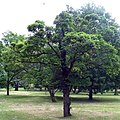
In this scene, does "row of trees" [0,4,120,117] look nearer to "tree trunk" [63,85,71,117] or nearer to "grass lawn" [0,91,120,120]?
"tree trunk" [63,85,71,117]

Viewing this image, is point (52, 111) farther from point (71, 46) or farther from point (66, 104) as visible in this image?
point (71, 46)

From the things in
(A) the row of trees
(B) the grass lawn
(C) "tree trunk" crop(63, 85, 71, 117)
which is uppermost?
(A) the row of trees

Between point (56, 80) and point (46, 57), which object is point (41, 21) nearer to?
point (46, 57)

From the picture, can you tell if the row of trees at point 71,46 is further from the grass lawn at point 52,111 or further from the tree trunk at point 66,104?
the grass lawn at point 52,111

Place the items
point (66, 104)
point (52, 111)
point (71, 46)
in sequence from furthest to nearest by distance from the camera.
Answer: point (52, 111), point (66, 104), point (71, 46)

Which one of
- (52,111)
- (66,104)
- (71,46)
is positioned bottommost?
(52,111)

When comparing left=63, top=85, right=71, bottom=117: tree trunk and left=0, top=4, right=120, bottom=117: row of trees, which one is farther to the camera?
left=63, top=85, right=71, bottom=117: tree trunk

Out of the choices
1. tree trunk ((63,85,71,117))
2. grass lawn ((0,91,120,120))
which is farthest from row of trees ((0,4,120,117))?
grass lawn ((0,91,120,120))

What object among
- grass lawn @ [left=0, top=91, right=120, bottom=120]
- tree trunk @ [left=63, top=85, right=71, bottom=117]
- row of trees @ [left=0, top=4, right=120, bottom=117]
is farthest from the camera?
tree trunk @ [left=63, top=85, right=71, bottom=117]

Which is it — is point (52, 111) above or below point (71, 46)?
below

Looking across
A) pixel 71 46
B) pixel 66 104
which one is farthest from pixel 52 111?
pixel 71 46

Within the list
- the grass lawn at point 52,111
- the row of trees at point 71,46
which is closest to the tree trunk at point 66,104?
the row of trees at point 71,46

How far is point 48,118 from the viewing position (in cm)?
1448

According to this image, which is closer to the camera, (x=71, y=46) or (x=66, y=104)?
(x=71, y=46)
